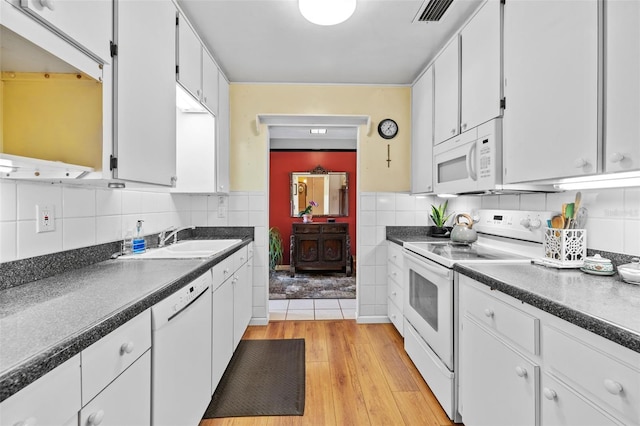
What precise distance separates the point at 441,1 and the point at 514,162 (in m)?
1.04

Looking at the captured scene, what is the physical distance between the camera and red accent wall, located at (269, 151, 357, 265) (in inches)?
214

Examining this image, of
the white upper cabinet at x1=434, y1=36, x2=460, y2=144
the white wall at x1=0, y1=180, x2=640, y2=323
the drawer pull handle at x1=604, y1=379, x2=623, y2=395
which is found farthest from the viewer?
the white upper cabinet at x1=434, y1=36, x2=460, y2=144

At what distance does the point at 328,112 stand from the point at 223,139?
1029 millimetres

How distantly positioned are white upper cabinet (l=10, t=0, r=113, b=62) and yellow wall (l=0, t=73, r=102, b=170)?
→ 12 centimetres

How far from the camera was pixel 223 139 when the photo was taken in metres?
2.71

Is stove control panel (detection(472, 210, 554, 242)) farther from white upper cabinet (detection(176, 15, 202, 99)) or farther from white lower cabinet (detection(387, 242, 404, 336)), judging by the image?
white upper cabinet (detection(176, 15, 202, 99))

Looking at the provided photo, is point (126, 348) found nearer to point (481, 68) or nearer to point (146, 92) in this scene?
point (146, 92)

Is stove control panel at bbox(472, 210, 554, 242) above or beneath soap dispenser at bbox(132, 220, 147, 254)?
above

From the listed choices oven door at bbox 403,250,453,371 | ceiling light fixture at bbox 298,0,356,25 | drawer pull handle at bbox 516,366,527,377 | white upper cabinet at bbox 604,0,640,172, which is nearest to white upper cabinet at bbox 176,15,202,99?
ceiling light fixture at bbox 298,0,356,25

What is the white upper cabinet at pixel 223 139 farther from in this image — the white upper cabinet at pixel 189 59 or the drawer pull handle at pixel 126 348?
the drawer pull handle at pixel 126 348

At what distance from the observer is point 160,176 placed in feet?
5.16

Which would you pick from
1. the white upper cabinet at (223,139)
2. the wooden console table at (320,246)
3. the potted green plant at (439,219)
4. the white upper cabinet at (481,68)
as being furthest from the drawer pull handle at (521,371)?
the wooden console table at (320,246)

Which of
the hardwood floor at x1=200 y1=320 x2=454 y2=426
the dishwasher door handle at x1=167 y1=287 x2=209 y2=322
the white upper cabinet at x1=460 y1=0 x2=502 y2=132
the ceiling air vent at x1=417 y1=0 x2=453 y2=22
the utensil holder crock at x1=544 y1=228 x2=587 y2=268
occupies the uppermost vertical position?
the ceiling air vent at x1=417 y1=0 x2=453 y2=22

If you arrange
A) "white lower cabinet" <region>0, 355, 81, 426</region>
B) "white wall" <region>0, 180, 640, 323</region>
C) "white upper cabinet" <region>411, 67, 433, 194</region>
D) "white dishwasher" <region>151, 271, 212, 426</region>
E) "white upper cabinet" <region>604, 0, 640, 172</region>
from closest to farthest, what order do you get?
"white lower cabinet" <region>0, 355, 81, 426</region> < "white upper cabinet" <region>604, 0, 640, 172</region> < "white dishwasher" <region>151, 271, 212, 426</region> < "white wall" <region>0, 180, 640, 323</region> < "white upper cabinet" <region>411, 67, 433, 194</region>
